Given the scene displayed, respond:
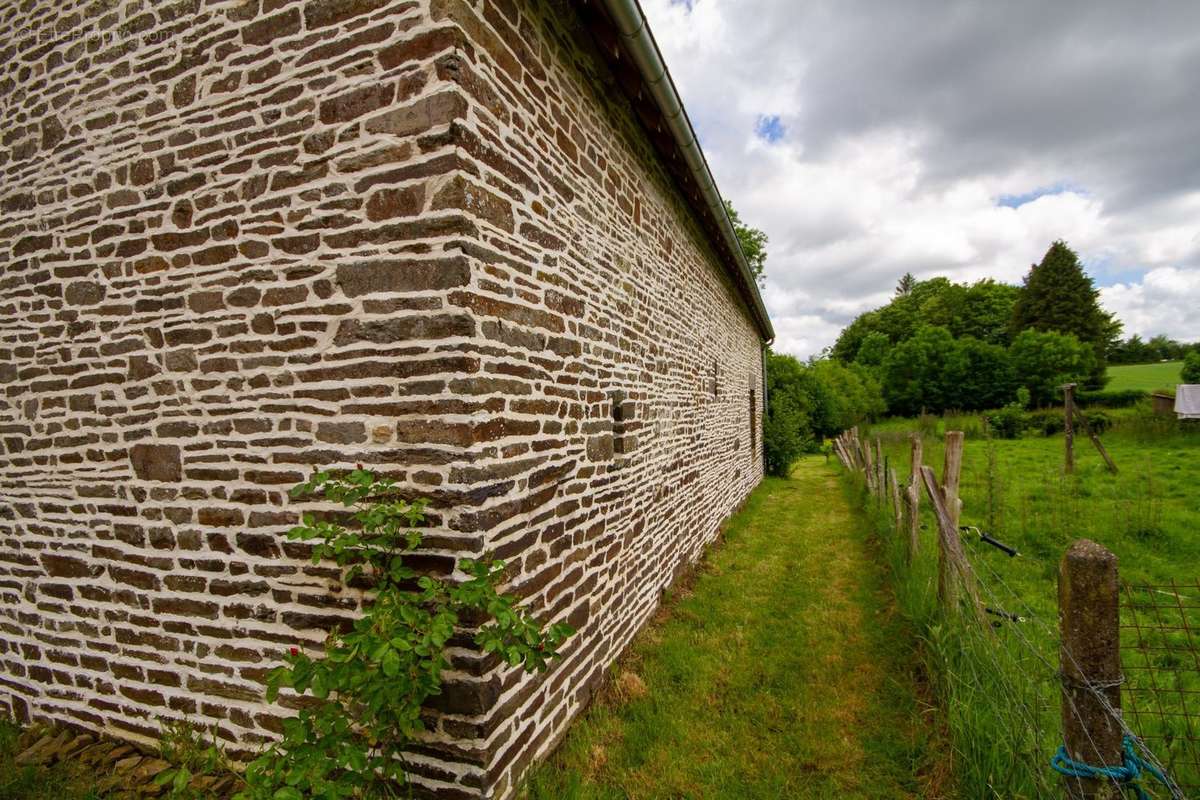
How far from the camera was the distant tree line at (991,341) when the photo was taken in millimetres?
31672

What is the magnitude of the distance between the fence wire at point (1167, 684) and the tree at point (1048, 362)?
33089mm

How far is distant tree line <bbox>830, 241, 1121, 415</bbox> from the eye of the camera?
31.7 meters

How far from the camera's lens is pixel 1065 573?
1766 mm

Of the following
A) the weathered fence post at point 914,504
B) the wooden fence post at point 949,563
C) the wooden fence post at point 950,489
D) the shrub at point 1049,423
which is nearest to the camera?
the wooden fence post at point 949,563

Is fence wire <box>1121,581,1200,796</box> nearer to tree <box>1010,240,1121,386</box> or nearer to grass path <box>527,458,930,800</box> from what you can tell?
grass path <box>527,458,930,800</box>

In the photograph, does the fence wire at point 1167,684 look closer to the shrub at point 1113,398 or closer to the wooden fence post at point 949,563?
the wooden fence post at point 949,563

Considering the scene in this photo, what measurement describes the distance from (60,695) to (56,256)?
9.74 ft

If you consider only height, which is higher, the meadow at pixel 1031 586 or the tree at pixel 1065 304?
the tree at pixel 1065 304

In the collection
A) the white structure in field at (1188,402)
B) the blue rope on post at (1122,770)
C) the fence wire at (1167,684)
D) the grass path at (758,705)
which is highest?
the white structure in field at (1188,402)

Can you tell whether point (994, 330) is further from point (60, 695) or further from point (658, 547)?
point (60, 695)

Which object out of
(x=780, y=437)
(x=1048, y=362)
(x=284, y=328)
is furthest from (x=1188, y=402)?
(x=284, y=328)

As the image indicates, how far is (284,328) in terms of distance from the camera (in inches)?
108

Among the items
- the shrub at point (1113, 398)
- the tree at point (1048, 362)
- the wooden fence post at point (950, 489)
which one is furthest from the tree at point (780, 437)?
the tree at point (1048, 362)

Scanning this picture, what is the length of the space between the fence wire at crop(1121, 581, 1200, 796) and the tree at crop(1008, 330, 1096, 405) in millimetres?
33089
